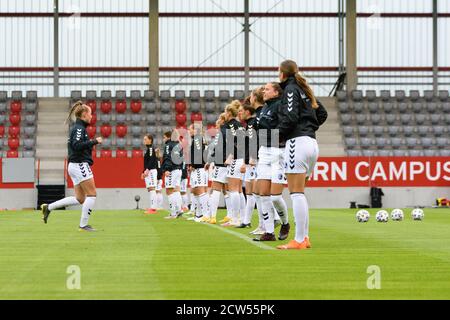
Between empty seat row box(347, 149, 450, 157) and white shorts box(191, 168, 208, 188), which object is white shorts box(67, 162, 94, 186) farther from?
empty seat row box(347, 149, 450, 157)

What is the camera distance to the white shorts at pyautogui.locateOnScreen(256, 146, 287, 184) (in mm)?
12719

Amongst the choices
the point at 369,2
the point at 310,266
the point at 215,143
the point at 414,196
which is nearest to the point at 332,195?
the point at 414,196

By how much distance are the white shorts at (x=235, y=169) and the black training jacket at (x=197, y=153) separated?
285 cm

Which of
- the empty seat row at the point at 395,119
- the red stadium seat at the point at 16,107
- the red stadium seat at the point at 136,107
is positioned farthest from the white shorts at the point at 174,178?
the red stadium seat at the point at 16,107

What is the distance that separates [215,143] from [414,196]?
1984 cm

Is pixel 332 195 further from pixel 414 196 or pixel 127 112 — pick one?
pixel 127 112

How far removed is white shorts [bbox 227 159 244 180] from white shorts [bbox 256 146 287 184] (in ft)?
12.9

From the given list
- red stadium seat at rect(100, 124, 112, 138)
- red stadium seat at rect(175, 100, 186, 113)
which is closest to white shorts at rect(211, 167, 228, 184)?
red stadium seat at rect(100, 124, 112, 138)

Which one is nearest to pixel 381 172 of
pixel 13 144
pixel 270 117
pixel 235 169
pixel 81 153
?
pixel 13 144

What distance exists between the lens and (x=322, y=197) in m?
35.5

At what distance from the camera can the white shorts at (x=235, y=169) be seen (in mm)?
16881

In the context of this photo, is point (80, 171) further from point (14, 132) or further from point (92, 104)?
point (92, 104)

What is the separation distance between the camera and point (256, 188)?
1343 centimetres
